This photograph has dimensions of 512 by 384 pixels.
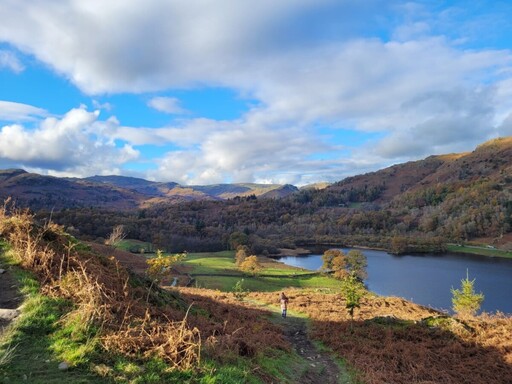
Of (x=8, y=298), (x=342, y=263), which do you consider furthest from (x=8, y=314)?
(x=342, y=263)

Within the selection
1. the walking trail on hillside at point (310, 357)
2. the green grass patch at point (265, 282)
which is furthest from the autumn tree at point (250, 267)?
the walking trail on hillside at point (310, 357)

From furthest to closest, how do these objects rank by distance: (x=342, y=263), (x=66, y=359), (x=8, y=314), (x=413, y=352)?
(x=342, y=263) → (x=413, y=352) → (x=8, y=314) → (x=66, y=359)

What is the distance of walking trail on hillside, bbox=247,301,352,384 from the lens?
45.9 feet

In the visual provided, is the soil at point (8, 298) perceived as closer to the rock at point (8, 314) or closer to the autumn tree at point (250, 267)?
the rock at point (8, 314)

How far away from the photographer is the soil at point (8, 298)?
8.47 metres

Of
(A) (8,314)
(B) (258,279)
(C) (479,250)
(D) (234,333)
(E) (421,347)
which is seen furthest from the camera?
(C) (479,250)

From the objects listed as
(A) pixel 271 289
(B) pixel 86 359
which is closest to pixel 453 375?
(B) pixel 86 359

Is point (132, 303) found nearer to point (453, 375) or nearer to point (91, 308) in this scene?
point (91, 308)

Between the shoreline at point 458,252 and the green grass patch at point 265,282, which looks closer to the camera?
the green grass patch at point 265,282

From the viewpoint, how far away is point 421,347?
59.6 ft

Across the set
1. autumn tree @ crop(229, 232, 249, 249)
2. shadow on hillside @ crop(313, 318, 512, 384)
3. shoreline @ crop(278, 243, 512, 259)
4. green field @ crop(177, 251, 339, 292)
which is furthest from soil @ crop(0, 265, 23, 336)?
shoreline @ crop(278, 243, 512, 259)

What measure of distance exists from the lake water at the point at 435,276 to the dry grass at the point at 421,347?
4606 cm

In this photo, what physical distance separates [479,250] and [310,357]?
169903 millimetres

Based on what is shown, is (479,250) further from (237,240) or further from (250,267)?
(250,267)
